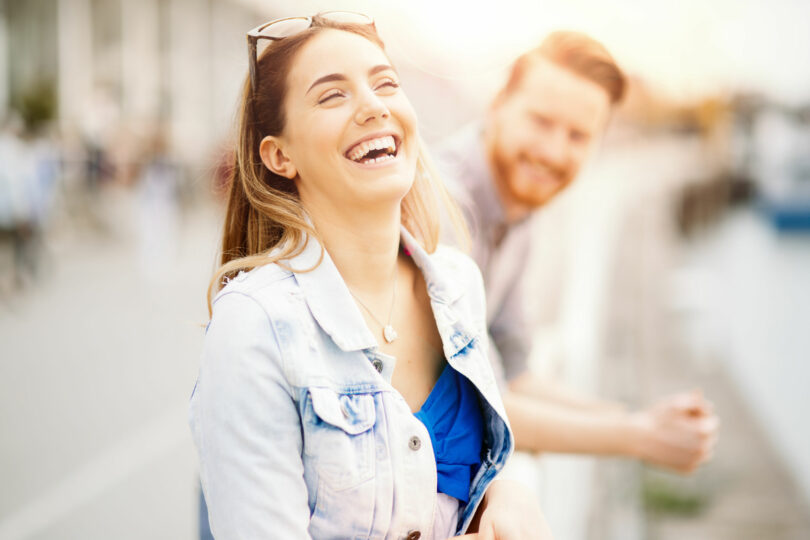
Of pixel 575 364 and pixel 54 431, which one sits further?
pixel 54 431

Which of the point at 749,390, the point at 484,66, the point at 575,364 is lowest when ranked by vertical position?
the point at 749,390

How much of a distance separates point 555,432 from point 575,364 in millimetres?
2684

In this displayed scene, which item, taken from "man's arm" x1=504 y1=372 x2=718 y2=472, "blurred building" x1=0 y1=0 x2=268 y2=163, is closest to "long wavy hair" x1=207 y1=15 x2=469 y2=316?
"man's arm" x1=504 y1=372 x2=718 y2=472

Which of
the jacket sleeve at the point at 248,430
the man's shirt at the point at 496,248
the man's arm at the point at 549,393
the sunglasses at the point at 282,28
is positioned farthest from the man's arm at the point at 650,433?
the sunglasses at the point at 282,28

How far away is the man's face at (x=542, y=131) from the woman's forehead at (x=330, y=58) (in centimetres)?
97

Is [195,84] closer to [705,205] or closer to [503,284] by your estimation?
[503,284]

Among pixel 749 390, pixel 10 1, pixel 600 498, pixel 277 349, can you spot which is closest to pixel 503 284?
pixel 277 349

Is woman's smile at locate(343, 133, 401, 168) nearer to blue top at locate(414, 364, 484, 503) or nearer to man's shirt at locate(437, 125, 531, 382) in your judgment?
blue top at locate(414, 364, 484, 503)

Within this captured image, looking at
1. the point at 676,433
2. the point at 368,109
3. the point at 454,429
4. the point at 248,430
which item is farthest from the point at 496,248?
the point at 248,430

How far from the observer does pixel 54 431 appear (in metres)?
6.23

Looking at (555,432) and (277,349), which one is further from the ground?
(277,349)

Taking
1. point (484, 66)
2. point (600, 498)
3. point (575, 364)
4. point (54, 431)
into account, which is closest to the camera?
point (484, 66)

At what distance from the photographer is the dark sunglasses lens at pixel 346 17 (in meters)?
1.24

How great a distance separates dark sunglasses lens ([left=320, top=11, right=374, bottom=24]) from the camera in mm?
1237
